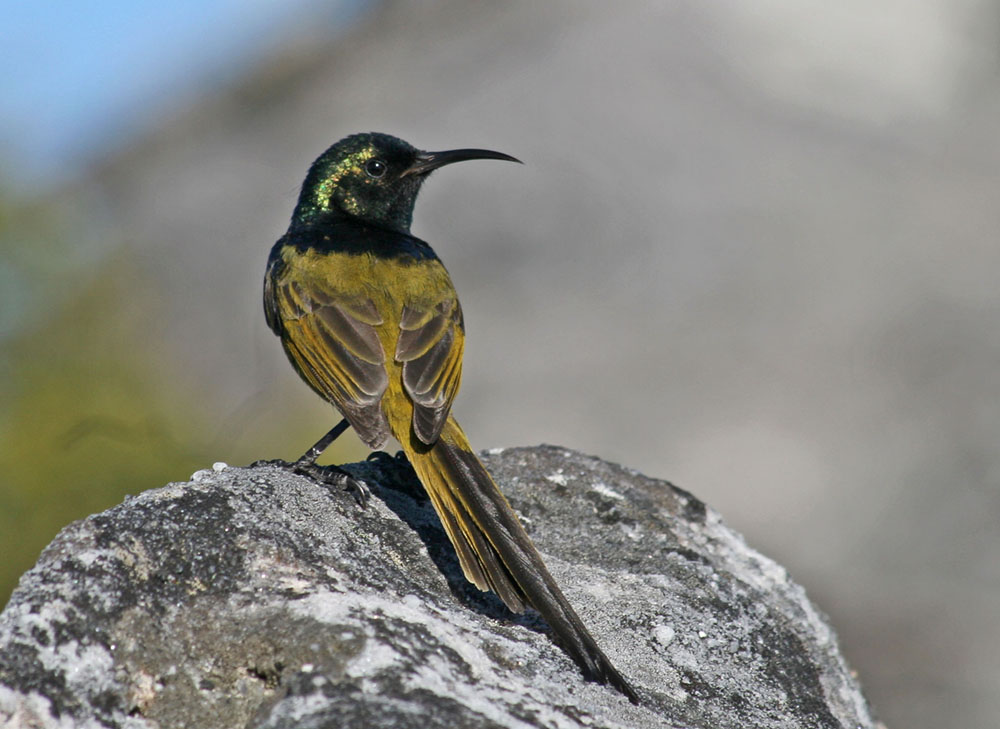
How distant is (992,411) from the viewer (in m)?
11.4

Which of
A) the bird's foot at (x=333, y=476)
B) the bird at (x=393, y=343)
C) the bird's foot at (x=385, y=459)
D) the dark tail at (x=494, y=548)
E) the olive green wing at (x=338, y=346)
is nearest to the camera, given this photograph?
the dark tail at (x=494, y=548)

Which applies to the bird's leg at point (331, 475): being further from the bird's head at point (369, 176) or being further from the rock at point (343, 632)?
the bird's head at point (369, 176)

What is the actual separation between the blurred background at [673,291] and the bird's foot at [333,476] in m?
3.80

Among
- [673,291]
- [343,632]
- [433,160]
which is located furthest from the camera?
[673,291]

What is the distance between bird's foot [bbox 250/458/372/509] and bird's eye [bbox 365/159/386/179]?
6.17ft

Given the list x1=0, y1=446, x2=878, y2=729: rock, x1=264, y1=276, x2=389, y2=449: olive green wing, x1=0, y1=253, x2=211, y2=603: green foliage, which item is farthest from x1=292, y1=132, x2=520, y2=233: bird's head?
x1=0, y1=253, x2=211, y2=603: green foliage

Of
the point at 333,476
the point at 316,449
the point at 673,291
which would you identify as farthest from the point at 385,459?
the point at 673,291

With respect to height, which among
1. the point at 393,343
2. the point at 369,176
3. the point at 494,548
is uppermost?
the point at 369,176

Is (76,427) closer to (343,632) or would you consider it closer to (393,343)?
(393,343)

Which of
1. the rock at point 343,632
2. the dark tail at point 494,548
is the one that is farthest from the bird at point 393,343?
the rock at point 343,632

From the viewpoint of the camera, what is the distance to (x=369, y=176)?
5617 mm

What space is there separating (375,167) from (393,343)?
154cm

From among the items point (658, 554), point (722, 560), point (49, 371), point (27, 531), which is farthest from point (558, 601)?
point (49, 371)

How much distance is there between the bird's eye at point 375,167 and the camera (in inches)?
221
